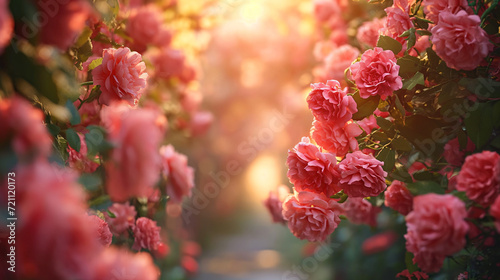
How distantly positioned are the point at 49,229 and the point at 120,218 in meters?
Result: 0.86

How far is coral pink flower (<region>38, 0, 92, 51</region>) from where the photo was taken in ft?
2.11

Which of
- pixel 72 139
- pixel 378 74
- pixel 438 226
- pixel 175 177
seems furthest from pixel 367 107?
pixel 72 139

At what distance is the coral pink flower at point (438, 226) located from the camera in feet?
2.53

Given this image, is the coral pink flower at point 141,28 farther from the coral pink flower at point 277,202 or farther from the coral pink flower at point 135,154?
the coral pink flower at point 135,154

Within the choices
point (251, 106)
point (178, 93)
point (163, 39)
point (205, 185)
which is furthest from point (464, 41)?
point (205, 185)

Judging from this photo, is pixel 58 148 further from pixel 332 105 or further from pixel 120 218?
pixel 332 105

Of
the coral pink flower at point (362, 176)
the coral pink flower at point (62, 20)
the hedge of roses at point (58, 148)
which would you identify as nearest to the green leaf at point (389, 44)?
the coral pink flower at point (362, 176)

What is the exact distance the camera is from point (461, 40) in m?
0.92

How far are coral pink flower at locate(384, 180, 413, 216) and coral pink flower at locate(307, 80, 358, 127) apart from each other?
0.28 metres

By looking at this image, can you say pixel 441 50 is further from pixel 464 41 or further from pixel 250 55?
pixel 250 55

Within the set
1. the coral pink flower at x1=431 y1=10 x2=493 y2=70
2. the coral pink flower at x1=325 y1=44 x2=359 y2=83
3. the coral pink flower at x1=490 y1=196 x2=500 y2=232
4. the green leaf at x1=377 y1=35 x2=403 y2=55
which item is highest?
the coral pink flower at x1=325 y1=44 x2=359 y2=83

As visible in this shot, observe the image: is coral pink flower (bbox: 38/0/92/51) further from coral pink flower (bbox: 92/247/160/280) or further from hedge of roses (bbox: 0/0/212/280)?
coral pink flower (bbox: 92/247/160/280)

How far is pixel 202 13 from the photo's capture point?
7.96 feet

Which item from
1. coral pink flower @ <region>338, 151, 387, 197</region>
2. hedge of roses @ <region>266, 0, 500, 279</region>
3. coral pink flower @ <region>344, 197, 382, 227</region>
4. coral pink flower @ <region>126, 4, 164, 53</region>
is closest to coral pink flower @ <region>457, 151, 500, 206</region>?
hedge of roses @ <region>266, 0, 500, 279</region>
